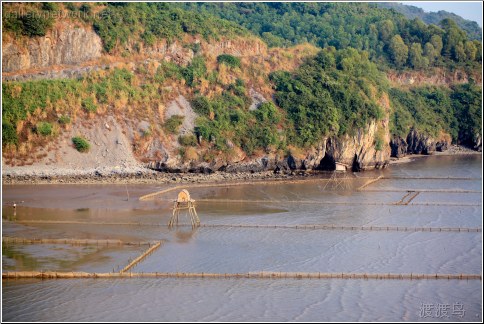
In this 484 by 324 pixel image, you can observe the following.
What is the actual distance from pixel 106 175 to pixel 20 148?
480 cm

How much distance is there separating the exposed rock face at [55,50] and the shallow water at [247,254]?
1075 centimetres

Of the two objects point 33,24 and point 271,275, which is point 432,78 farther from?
point 271,275

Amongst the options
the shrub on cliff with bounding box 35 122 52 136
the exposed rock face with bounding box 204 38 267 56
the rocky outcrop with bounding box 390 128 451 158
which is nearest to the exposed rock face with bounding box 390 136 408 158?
the rocky outcrop with bounding box 390 128 451 158

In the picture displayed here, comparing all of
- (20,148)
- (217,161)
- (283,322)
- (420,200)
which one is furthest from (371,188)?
(283,322)

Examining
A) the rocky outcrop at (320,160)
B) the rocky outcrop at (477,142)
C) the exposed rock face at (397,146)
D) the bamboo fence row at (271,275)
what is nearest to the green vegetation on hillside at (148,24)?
the rocky outcrop at (320,160)

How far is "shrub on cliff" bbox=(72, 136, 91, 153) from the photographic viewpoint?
4536 cm

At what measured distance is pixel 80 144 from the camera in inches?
1785

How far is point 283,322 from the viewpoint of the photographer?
2103cm

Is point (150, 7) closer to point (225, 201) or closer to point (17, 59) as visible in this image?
point (17, 59)

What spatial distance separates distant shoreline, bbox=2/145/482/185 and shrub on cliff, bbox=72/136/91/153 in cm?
149

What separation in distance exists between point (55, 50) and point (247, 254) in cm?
2638

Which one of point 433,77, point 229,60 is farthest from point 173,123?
point 433,77

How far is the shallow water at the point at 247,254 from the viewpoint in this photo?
72.5 ft

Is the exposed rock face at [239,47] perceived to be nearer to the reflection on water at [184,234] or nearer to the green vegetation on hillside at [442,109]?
the green vegetation on hillside at [442,109]
